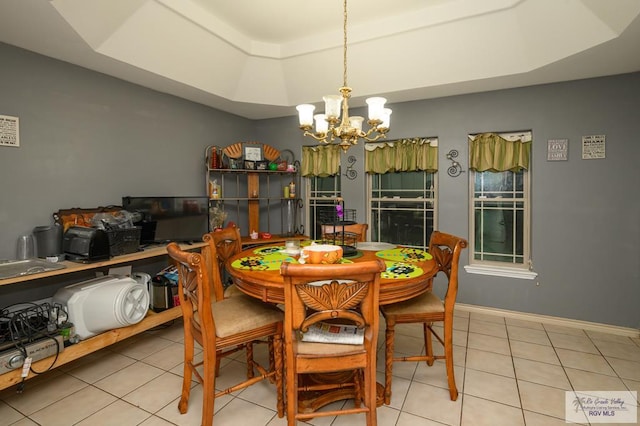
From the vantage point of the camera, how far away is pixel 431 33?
116 inches

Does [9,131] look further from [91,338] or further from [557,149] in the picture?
[557,149]

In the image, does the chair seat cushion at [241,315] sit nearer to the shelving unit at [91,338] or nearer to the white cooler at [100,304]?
the white cooler at [100,304]

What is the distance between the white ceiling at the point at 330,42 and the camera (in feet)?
7.75

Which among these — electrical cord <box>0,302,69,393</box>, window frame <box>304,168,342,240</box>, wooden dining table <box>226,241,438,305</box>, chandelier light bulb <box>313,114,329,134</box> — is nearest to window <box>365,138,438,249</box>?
window frame <box>304,168,342,240</box>

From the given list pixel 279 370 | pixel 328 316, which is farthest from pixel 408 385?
pixel 328 316

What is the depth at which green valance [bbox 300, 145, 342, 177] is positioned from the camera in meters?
4.34

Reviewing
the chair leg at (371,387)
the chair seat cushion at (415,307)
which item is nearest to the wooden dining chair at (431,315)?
the chair seat cushion at (415,307)

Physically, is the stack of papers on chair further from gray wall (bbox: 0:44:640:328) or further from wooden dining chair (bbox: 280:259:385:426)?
gray wall (bbox: 0:44:640:328)

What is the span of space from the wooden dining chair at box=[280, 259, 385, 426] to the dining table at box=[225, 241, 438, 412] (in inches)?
8.4

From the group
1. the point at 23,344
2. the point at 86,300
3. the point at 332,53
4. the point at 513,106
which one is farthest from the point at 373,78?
the point at 23,344

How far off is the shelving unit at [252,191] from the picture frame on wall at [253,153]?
0.26 ft

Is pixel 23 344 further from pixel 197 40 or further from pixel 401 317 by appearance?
pixel 197 40

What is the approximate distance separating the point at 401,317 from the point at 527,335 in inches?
70.7

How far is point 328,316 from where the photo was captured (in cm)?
148
